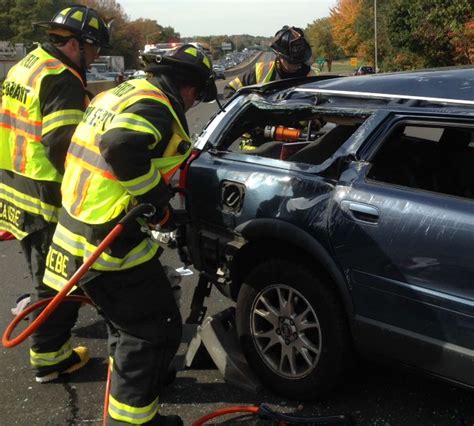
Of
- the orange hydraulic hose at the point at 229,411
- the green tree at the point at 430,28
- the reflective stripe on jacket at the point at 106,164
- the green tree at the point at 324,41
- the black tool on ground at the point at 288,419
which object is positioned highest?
the green tree at the point at 324,41

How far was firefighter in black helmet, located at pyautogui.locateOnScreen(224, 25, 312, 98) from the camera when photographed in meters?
4.69

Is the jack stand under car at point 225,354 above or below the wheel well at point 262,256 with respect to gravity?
below

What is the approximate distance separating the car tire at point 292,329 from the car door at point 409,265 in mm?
176

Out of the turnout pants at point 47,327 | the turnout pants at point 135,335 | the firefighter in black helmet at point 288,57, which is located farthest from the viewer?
the firefighter in black helmet at point 288,57

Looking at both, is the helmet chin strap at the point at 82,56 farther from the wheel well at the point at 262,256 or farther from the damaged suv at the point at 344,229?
the wheel well at the point at 262,256

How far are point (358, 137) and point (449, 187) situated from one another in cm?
79

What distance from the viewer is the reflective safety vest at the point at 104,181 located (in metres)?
2.27

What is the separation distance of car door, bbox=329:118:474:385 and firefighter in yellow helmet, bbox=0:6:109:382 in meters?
1.58

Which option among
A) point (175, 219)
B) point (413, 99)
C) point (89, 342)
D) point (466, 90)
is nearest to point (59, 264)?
point (175, 219)

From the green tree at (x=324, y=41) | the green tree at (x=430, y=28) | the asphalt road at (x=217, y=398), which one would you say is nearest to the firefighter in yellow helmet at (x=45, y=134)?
the asphalt road at (x=217, y=398)

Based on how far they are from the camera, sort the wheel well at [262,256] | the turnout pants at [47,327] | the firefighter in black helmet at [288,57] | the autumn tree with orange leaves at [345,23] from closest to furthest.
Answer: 1. the wheel well at [262,256]
2. the turnout pants at [47,327]
3. the firefighter in black helmet at [288,57]
4. the autumn tree with orange leaves at [345,23]

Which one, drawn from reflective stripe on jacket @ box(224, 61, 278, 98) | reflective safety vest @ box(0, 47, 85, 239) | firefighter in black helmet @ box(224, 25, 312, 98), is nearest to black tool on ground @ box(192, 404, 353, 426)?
reflective safety vest @ box(0, 47, 85, 239)

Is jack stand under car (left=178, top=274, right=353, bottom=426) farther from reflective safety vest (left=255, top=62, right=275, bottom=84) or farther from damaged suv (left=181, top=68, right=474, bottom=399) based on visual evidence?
reflective safety vest (left=255, top=62, right=275, bottom=84)

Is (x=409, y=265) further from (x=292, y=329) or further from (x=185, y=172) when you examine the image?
(x=185, y=172)
